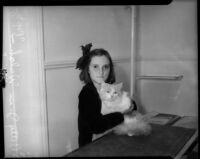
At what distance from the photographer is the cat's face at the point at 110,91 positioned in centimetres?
79

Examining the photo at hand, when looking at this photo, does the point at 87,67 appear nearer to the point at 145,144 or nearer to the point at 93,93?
the point at 93,93

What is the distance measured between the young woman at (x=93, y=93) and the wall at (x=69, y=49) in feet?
0.07

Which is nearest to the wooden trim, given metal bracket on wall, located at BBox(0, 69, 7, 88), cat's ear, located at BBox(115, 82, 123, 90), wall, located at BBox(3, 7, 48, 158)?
wall, located at BBox(3, 7, 48, 158)

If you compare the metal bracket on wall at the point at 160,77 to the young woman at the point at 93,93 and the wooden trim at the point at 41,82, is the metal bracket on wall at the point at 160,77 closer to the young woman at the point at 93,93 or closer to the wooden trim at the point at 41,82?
the young woman at the point at 93,93

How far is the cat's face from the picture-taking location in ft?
2.60

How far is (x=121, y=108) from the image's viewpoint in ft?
A: 2.70

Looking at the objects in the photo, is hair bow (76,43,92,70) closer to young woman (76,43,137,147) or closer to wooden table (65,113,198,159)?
young woman (76,43,137,147)

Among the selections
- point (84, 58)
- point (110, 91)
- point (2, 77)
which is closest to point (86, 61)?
point (84, 58)

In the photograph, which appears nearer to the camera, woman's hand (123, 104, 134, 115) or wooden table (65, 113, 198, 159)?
wooden table (65, 113, 198, 159)

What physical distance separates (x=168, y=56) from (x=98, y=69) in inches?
10.3

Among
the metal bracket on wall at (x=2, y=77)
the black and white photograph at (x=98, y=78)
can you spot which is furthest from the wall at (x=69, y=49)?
the metal bracket on wall at (x=2, y=77)

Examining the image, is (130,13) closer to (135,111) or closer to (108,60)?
(108,60)

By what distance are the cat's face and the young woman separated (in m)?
0.03

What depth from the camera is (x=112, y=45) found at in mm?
852
